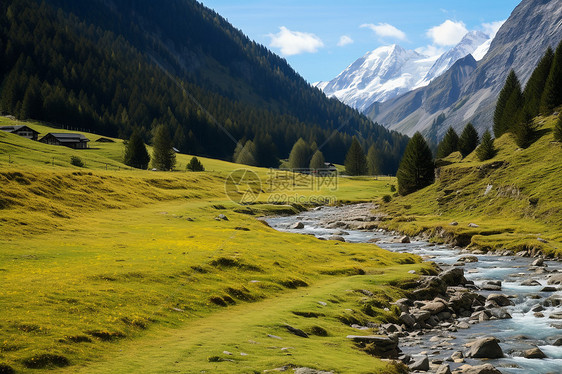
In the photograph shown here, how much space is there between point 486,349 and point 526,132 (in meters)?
80.1

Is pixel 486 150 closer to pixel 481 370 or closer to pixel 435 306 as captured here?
pixel 435 306

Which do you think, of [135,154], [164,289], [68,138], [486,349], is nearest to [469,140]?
[135,154]

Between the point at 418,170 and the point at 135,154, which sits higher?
the point at 135,154

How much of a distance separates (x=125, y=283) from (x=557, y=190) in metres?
68.0

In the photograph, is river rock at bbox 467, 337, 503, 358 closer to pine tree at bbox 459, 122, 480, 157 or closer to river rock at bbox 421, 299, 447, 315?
river rock at bbox 421, 299, 447, 315

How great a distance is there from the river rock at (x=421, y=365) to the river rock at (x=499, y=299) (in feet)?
54.9

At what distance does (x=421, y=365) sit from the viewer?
21672 mm

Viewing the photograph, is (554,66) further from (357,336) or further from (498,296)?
(357,336)

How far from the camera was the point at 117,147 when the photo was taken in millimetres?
170000

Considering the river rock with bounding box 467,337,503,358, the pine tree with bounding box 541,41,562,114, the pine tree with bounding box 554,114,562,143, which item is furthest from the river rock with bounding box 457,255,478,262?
the pine tree with bounding box 541,41,562,114

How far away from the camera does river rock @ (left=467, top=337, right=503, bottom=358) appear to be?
79.4 ft

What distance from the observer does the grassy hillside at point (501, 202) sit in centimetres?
6169

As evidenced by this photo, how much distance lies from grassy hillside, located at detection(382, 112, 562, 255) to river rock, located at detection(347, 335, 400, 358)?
38256 millimetres

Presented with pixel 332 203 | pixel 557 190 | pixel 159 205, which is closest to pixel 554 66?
pixel 557 190
